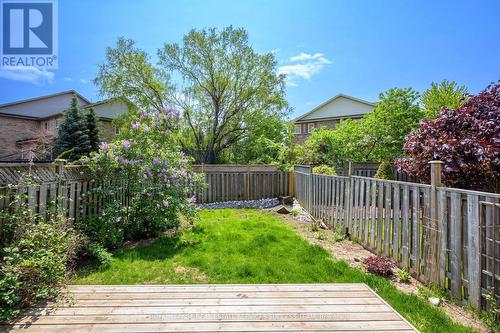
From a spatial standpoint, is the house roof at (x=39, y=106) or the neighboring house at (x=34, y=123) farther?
the house roof at (x=39, y=106)

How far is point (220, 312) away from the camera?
2.52m

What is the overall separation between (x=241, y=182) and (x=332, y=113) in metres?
16.5

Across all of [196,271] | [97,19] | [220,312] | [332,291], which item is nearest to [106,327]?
[220,312]

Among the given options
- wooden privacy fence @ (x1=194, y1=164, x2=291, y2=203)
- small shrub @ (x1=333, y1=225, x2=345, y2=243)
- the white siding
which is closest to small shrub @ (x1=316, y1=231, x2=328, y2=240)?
small shrub @ (x1=333, y1=225, x2=345, y2=243)

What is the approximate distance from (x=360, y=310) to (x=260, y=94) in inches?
633

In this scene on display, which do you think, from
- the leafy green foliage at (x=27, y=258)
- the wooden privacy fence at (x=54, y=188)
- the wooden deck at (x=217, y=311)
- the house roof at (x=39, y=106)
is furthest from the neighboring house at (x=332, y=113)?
the leafy green foliage at (x=27, y=258)

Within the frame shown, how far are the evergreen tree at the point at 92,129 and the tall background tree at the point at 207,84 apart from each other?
3.77m

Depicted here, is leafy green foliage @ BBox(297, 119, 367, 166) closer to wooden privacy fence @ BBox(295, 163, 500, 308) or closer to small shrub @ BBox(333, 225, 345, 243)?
small shrub @ BBox(333, 225, 345, 243)

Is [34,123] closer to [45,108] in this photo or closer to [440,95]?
[45,108]

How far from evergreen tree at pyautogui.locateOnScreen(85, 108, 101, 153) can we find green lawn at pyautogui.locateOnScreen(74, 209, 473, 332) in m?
17.8

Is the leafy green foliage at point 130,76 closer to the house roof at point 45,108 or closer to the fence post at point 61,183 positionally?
the house roof at point 45,108

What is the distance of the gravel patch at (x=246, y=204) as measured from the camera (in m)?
10.5

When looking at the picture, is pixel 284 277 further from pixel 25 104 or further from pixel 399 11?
pixel 25 104

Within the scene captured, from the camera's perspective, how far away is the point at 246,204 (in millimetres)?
10852
